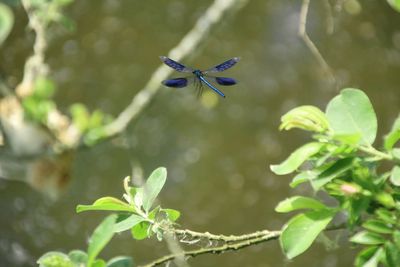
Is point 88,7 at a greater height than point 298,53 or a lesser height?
greater

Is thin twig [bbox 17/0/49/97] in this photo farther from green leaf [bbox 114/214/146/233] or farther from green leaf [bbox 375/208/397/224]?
green leaf [bbox 375/208/397/224]

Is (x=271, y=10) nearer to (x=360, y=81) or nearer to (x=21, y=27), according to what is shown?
(x=360, y=81)

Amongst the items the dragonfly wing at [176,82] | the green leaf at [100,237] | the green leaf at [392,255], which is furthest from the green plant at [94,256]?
the green leaf at [392,255]

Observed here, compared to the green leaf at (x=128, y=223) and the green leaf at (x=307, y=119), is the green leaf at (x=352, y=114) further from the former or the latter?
the green leaf at (x=128, y=223)

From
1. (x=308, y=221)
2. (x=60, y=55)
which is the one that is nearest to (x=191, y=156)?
(x=60, y=55)

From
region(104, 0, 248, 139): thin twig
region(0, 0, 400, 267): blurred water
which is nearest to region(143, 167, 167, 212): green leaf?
region(104, 0, 248, 139): thin twig

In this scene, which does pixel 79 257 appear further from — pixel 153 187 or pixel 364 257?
pixel 364 257
